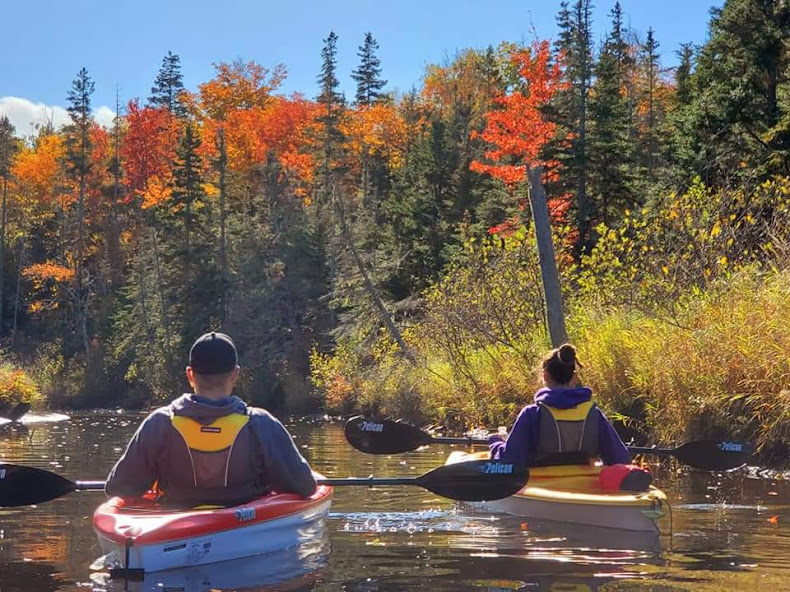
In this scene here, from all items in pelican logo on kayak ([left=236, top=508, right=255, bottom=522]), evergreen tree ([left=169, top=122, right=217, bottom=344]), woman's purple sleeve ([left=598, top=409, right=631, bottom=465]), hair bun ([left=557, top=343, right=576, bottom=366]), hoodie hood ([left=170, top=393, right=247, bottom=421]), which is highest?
evergreen tree ([left=169, top=122, right=217, bottom=344])

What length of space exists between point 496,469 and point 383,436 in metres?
2.89

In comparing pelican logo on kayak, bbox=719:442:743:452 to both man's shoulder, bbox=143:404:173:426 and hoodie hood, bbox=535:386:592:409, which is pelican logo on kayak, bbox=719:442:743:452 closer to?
hoodie hood, bbox=535:386:592:409

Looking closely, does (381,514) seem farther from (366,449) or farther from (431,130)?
(431,130)

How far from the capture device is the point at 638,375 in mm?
13047

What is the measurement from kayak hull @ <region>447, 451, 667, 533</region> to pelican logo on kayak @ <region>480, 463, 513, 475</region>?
667 millimetres

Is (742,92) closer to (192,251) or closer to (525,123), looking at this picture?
(525,123)

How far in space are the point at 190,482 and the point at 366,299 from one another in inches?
Answer: 1029

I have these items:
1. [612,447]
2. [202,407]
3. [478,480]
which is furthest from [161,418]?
[612,447]

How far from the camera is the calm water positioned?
6121 mm

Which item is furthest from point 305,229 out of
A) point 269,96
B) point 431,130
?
point 269,96

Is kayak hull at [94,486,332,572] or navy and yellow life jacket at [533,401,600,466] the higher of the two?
navy and yellow life jacket at [533,401,600,466]

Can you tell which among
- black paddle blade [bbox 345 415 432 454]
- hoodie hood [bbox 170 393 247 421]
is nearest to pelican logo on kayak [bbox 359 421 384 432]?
black paddle blade [bbox 345 415 432 454]

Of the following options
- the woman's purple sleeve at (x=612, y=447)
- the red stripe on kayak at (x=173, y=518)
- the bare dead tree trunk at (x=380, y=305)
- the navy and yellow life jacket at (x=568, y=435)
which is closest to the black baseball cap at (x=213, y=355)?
the red stripe on kayak at (x=173, y=518)

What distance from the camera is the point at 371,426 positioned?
10312 millimetres
